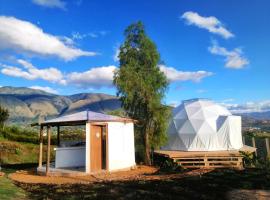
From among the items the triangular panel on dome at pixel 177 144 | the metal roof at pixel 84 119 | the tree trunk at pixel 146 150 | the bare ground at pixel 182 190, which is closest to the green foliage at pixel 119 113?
the tree trunk at pixel 146 150

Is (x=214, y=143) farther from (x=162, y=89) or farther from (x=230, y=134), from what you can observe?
(x=162, y=89)

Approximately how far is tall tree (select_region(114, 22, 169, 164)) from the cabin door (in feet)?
11.1

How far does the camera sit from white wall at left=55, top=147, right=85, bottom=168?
20312 millimetres

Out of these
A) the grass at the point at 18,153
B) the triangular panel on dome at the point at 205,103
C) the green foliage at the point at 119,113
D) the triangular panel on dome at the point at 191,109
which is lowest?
the grass at the point at 18,153

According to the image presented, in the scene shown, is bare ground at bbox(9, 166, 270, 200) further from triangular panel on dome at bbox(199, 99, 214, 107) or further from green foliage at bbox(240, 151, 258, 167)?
triangular panel on dome at bbox(199, 99, 214, 107)

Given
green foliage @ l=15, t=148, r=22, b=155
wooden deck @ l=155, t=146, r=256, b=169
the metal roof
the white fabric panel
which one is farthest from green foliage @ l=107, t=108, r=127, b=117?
green foliage @ l=15, t=148, r=22, b=155

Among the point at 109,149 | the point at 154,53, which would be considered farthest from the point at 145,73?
the point at 109,149

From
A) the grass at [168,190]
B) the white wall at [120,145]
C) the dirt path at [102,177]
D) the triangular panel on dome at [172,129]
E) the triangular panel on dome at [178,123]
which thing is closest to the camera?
the grass at [168,190]

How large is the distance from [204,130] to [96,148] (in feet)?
34.1

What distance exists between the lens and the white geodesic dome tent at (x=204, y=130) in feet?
82.3

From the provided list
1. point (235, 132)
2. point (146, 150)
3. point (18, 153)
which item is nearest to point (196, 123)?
point (235, 132)

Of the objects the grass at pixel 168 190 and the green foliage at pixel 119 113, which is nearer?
the grass at pixel 168 190

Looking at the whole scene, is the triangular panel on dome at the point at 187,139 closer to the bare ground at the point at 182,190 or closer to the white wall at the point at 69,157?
the white wall at the point at 69,157

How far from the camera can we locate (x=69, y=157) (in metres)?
20.6
